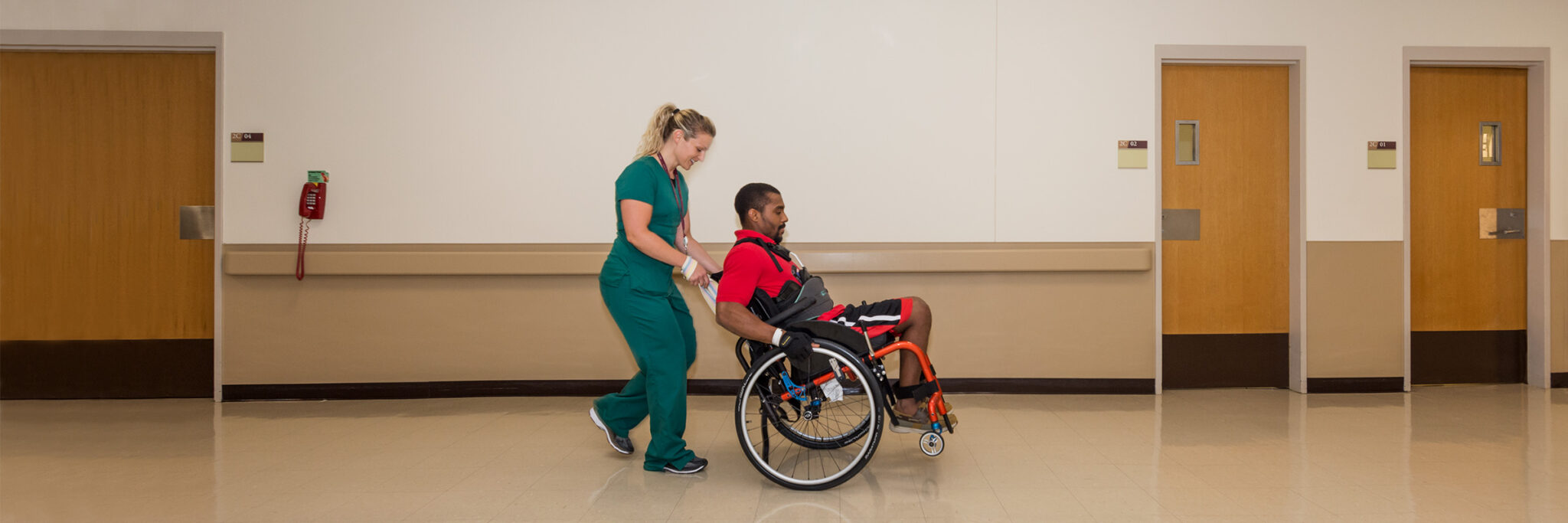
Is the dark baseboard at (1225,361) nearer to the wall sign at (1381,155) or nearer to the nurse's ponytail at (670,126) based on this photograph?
the wall sign at (1381,155)

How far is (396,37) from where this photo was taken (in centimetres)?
414

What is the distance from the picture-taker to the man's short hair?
108 inches

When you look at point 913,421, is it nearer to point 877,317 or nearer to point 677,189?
point 877,317

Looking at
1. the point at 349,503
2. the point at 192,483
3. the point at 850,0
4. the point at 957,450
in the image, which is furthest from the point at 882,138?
the point at 192,483

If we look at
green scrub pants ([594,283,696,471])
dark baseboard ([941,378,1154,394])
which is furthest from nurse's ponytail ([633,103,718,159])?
dark baseboard ([941,378,1154,394])

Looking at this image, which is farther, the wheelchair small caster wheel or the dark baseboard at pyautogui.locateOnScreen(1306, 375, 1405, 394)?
the dark baseboard at pyautogui.locateOnScreen(1306, 375, 1405, 394)

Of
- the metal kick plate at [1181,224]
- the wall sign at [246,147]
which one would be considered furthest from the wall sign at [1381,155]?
the wall sign at [246,147]

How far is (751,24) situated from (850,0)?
52 centimetres

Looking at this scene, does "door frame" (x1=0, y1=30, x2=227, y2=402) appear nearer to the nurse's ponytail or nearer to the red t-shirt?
the nurse's ponytail

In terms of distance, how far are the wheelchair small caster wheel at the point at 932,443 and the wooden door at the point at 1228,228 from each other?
2441 millimetres

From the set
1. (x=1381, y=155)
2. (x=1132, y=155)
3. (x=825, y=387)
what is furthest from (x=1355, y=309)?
(x=825, y=387)

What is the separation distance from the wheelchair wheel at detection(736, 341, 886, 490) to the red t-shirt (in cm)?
22

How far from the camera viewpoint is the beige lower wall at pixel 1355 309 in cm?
435

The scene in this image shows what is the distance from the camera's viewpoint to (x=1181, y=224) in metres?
4.44
